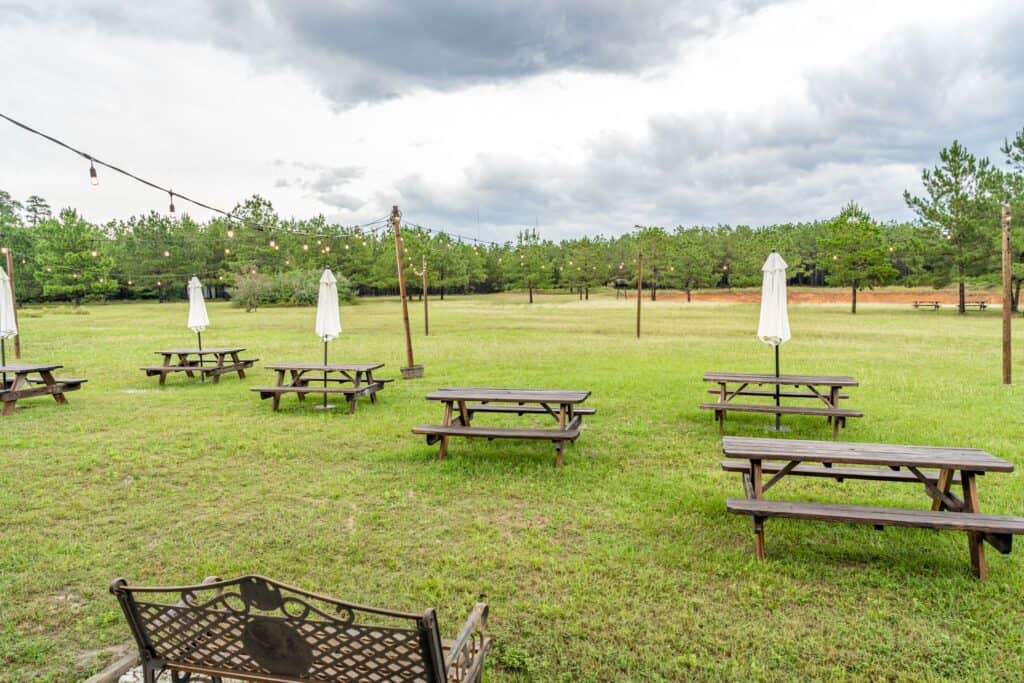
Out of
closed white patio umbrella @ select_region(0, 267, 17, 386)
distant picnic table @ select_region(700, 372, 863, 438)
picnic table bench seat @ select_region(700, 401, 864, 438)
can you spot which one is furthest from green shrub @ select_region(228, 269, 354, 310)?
picnic table bench seat @ select_region(700, 401, 864, 438)

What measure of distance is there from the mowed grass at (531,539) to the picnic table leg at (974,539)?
11cm

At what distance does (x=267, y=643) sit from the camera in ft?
7.46

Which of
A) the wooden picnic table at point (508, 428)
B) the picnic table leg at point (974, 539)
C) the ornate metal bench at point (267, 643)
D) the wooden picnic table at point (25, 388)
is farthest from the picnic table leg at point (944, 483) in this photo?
the wooden picnic table at point (25, 388)

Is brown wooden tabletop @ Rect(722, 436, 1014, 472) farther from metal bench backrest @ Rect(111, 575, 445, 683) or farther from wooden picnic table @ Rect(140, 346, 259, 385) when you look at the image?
wooden picnic table @ Rect(140, 346, 259, 385)

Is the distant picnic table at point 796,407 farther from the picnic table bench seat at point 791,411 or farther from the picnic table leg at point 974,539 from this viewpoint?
the picnic table leg at point 974,539

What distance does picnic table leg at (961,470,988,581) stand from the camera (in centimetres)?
412

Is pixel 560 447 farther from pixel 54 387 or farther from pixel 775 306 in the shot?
pixel 54 387

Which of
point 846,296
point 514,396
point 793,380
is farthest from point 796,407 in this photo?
point 846,296

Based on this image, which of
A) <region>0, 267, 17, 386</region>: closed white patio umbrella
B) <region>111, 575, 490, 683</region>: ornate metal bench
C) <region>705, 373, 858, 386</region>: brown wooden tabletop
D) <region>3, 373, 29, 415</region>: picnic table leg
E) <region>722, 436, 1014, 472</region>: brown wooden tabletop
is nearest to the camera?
<region>111, 575, 490, 683</region>: ornate metal bench

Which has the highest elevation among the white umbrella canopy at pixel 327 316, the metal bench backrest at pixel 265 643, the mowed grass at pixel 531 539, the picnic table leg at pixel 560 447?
the white umbrella canopy at pixel 327 316

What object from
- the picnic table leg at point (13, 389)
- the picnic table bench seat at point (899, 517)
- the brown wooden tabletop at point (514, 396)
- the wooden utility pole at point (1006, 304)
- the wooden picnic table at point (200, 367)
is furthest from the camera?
the wooden picnic table at point (200, 367)

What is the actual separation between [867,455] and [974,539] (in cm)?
86

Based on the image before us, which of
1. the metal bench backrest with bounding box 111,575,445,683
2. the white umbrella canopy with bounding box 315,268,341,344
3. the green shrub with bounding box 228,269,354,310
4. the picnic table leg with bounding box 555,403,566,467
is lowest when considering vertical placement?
the picnic table leg with bounding box 555,403,566,467

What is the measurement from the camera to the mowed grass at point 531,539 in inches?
134
